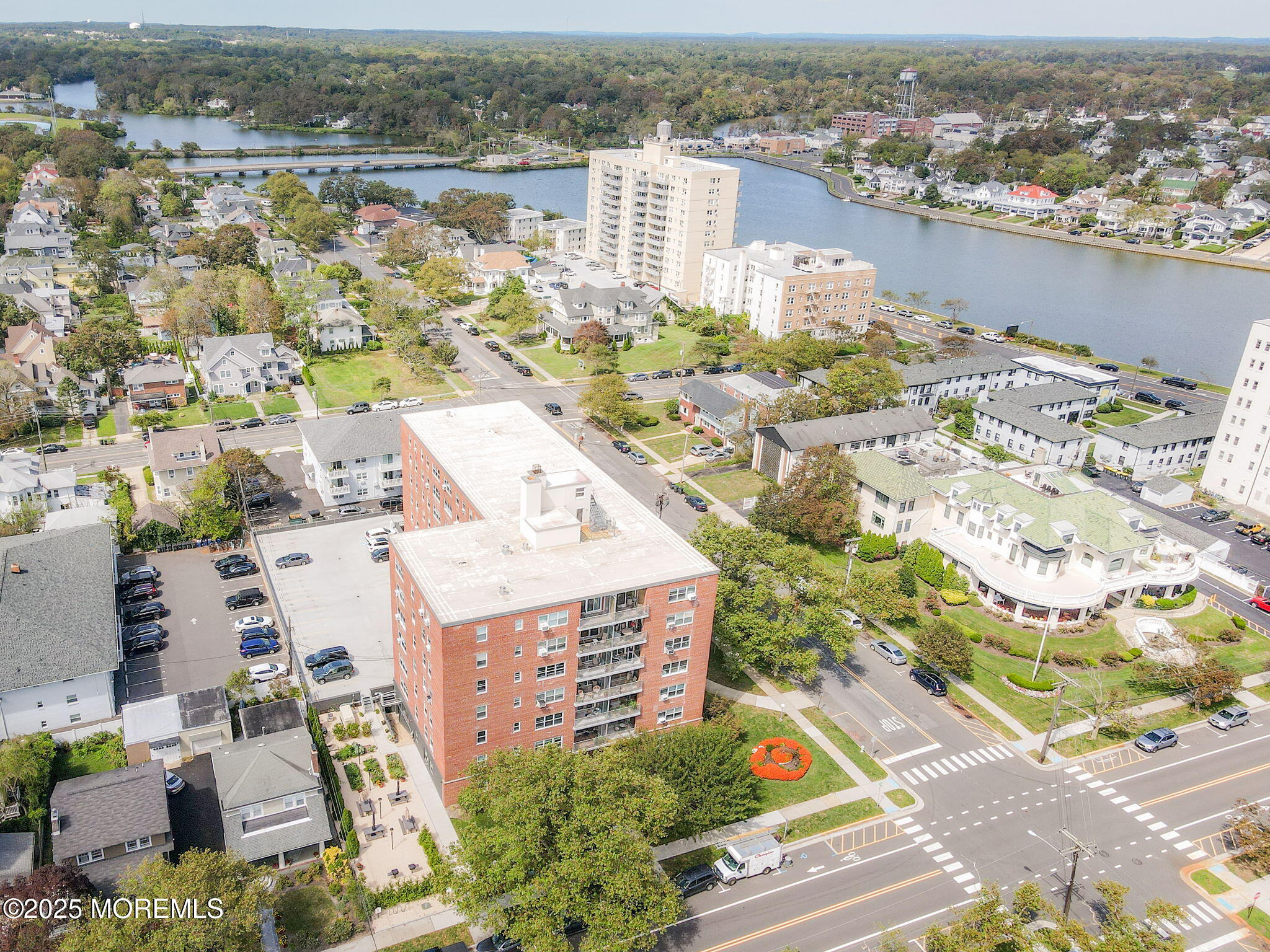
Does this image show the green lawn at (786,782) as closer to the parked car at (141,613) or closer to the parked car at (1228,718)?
the parked car at (1228,718)

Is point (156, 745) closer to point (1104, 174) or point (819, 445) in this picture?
point (819, 445)

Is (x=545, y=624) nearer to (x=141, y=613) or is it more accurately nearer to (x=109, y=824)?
(x=109, y=824)

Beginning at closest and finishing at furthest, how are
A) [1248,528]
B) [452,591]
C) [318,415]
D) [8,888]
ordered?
1. [8,888]
2. [452,591]
3. [1248,528]
4. [318,415]

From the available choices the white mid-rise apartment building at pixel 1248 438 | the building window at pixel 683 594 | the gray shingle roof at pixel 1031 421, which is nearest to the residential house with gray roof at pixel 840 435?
the gray shingle roof at pixel 1031 421

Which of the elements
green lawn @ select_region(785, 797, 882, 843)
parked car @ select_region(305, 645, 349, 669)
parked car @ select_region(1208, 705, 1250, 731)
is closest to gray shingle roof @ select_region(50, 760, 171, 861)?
parked car @ select_region(305, 645, 349, 669)

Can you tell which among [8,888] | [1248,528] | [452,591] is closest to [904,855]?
[452,591]

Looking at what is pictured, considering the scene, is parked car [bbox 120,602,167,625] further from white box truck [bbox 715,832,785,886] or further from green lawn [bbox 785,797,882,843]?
green lawn [bbox 785,797,882,843]
